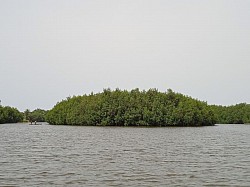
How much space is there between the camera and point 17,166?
2353cm

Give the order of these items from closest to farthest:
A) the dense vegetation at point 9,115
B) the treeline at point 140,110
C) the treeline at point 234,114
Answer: the treeline at point 140,110 < the dense vegetation at point 9,115 < the treeline at point 234,114

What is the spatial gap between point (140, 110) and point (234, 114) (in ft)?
244

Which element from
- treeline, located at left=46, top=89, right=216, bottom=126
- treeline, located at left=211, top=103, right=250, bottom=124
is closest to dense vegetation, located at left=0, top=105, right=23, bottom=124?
treeline, located at left=46, top=89, right=216, bottom=126

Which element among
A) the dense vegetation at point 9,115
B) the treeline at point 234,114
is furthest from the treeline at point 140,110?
the dense vegetation at point 9,115

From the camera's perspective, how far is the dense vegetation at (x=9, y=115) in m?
162

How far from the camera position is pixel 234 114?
174 metres

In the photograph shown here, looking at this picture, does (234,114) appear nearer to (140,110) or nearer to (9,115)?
(140,110)

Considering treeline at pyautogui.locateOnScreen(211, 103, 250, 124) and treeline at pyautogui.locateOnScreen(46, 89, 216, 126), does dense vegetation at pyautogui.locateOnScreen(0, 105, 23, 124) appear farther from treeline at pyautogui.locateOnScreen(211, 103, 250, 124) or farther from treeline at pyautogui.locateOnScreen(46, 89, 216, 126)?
treeline at pyautogui.locateOnScreen(211, 103, 250, 124)

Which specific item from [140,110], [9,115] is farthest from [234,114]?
[9,115]

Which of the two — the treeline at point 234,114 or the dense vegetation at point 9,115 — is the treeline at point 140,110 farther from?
the dense vegetation at point 9,115

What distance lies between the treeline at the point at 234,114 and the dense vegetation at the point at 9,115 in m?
93.1

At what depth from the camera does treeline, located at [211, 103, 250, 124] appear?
548ft

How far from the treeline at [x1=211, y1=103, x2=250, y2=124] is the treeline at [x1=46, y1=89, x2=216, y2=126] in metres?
41.5

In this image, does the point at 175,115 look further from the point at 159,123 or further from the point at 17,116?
the point at 17,116
